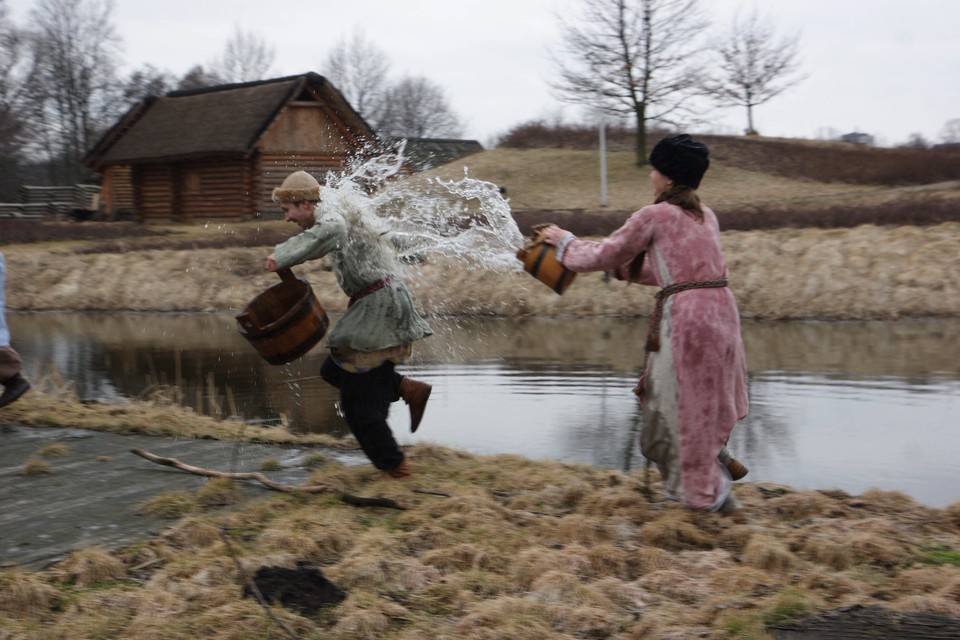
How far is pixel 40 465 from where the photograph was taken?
20.6ft

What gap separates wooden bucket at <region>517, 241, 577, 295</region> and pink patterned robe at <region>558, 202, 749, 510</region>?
0.34m

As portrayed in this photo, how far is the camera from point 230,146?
117 ft

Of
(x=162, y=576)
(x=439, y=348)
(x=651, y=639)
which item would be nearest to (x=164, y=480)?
(x=162, y=576)

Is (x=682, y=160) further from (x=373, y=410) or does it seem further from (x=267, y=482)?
(x=267, y=482)

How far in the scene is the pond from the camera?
8.04 meters

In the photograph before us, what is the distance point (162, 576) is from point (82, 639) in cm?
64

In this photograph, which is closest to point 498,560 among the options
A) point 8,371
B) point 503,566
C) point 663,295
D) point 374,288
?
point 503,566

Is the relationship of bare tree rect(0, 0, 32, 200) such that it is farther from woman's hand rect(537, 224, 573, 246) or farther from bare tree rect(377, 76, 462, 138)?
woman's hand rect(537, 224, 573, 246)

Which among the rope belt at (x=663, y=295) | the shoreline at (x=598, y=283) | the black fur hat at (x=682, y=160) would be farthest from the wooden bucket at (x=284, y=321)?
the shoreline at (x=598, y=283)

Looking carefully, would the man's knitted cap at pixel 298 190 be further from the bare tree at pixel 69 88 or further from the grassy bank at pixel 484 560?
the bare tree at pixel 69 88

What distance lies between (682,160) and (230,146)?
32274 mm

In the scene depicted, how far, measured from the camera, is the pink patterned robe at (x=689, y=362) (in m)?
5.34

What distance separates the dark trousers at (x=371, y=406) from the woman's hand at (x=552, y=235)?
1.24 meters

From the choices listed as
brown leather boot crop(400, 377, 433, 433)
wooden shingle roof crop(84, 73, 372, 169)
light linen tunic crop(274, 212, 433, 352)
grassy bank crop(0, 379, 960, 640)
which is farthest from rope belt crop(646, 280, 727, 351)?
wooden shingle roof crop(84, 73, 372, 169)
